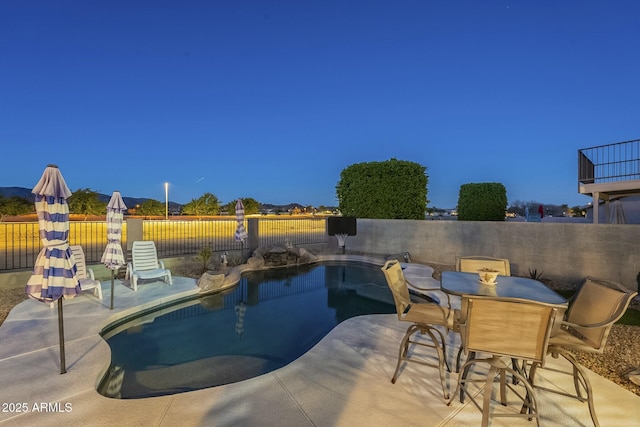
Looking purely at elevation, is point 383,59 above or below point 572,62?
above

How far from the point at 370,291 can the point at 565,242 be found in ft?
18.0

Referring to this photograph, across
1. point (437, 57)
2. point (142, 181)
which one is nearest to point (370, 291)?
point (437, 57)

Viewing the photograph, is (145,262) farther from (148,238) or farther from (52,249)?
(148,238)

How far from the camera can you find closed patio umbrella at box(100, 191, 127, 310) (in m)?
5.56

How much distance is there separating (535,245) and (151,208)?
37269mm

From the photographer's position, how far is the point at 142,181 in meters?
56.7

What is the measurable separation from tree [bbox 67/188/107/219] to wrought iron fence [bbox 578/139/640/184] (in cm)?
3043

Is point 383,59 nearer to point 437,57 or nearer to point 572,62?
point 437,57

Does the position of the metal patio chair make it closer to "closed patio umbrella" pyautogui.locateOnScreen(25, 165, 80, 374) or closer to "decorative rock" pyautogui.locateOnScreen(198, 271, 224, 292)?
"closed patio umbrella" pyautogui.locateOnScreen(25, 165, 80, 374)

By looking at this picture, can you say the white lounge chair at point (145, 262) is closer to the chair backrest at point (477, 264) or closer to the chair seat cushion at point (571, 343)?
the chair backrest at point (477, 264)

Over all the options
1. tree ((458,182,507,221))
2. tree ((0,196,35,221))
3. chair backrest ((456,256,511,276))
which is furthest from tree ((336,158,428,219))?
tree ((0,196,35,221))

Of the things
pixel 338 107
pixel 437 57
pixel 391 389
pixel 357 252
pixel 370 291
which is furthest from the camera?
pixel 338 107

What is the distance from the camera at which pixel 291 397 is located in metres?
2.69

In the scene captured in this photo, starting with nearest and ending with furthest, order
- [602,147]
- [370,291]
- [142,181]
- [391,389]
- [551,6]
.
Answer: [391,389] < [370,291] < [602,147] < [551,6] < [142,181]
